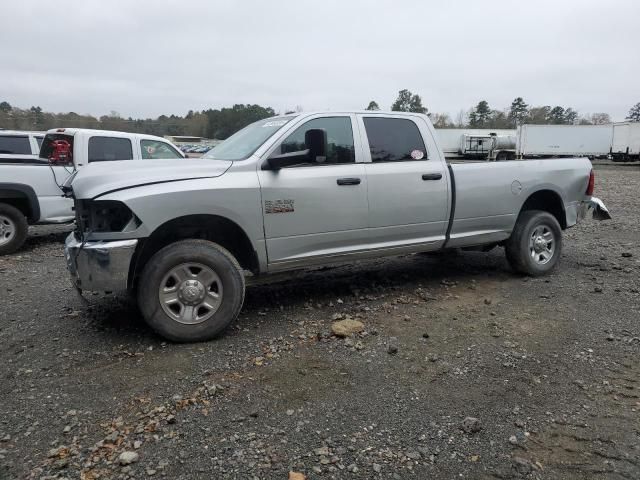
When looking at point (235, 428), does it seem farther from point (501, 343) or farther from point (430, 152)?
point (430, 152)

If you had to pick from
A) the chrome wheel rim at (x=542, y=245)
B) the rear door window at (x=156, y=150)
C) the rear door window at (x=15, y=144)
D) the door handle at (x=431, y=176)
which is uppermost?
the rear door window at (x=15, y=144)

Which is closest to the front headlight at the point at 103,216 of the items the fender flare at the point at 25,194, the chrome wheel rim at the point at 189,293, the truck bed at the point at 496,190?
the chrome wheel rim at the point at 189,293

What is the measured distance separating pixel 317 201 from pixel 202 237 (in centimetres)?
108

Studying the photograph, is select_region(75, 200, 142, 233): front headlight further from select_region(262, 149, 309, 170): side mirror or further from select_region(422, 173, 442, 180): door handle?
select_region(422, 173, 442, 180): door handle

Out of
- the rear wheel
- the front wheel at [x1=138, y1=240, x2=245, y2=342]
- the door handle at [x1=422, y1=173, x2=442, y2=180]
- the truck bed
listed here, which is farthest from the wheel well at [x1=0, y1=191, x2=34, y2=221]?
the truck bed

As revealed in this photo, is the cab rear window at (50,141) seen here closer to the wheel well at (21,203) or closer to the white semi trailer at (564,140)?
the wheel well at (21,203)

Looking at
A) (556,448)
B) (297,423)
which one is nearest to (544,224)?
(556,448)

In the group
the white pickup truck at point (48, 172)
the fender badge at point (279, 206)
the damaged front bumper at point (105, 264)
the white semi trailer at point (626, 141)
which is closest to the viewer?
the damaged front bumper at point (105, 264)

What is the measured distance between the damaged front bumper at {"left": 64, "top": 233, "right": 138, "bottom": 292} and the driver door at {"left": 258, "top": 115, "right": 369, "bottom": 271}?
1.17 m

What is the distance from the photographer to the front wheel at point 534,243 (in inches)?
232

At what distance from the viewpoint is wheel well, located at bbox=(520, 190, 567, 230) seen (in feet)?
20.0

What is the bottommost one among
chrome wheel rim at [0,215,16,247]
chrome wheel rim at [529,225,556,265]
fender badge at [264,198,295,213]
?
chrome wheel rim at [529,225,556,265]

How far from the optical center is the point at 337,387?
337 cm

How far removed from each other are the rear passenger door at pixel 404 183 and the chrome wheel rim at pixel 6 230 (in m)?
5.84
